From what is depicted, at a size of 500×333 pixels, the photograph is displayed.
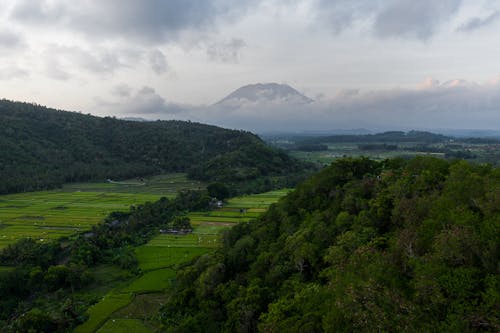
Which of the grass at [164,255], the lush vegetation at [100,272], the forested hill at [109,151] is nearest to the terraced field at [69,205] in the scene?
Result: the lush vegetation at [100,272]

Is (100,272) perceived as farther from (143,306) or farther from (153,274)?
(143,306)

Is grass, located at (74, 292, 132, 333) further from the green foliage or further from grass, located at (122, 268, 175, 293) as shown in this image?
the green foliage

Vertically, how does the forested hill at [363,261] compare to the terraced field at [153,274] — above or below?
above

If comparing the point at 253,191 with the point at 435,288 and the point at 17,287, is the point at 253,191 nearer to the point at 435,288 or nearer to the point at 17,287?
the point at 17,287

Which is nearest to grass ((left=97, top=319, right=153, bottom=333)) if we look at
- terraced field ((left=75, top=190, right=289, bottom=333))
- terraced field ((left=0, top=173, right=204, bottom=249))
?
terraced field ((left=75, top=190, right=289, bottom=333))

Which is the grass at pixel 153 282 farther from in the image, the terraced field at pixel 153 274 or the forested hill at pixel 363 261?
the forested hill at pixel 363 261

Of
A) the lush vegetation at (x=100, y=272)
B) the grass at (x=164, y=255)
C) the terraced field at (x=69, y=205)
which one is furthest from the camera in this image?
the terraced field at (x=69, y=205)
